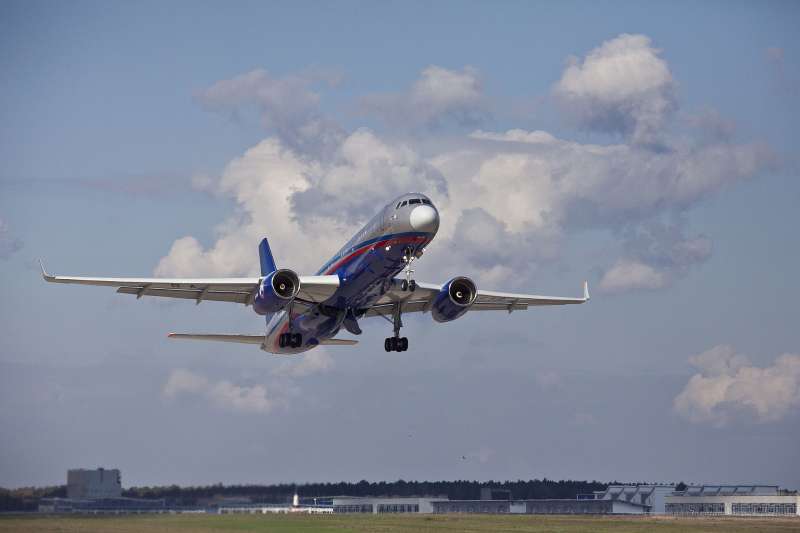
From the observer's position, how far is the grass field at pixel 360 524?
26.9m

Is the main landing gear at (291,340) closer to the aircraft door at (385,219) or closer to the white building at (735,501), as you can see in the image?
the aircraft door at (385,219)

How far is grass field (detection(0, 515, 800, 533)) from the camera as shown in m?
26.9

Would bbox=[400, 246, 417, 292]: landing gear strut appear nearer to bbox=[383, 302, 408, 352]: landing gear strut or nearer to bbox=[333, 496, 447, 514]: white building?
bbox=[383, 302, 408, 352]: landing gear strut

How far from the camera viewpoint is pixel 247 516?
31.6 meters

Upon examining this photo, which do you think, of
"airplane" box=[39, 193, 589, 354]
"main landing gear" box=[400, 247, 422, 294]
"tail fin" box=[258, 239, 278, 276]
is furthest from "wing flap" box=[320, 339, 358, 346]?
"main landing gear" box=[400, 247, 422, 294]

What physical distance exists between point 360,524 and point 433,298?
13654mm

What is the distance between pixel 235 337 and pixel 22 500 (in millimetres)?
18355

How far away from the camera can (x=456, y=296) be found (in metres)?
38.2

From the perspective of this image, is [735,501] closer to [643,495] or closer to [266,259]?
[643,495]

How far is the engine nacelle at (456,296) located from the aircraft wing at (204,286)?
17.9 feet

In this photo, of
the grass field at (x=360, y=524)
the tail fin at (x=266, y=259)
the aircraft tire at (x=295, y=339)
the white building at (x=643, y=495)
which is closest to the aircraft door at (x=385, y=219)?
the aircraft tire at (x=295, y=339)

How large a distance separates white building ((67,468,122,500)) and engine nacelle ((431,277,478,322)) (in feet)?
53.2

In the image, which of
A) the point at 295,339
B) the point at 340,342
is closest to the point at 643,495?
the point at 340,342

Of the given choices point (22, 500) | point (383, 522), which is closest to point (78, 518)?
point (22, 500)
